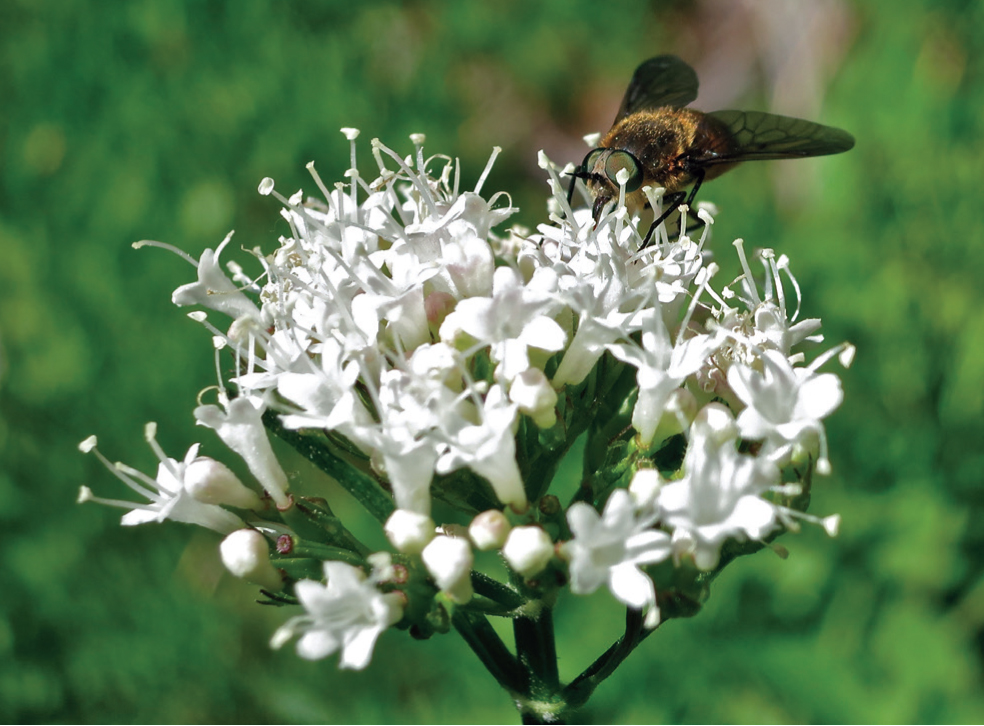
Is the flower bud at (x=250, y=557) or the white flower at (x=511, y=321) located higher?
the white flower at (x=511, y=321)

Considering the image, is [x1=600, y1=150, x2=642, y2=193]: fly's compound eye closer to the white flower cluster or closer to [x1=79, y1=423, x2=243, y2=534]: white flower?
the white flower cluster

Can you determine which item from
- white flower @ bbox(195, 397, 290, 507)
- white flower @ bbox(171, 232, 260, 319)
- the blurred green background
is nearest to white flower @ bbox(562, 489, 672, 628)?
white flower @ bbox(195, 397, 290, 507)

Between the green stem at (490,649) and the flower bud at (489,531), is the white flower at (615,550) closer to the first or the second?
the flower bud at (489,531)

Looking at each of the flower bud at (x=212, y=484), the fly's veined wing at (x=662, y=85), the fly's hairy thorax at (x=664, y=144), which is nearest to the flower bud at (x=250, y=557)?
the flower bud at (x=212, y=484)

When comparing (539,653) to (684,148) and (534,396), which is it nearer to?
(534,396)

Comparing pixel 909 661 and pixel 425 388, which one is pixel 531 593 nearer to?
pixel 425 388

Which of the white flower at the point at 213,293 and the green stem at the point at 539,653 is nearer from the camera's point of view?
the green stem at the point at 539,653

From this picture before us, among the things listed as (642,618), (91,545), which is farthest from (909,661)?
(91,545)
